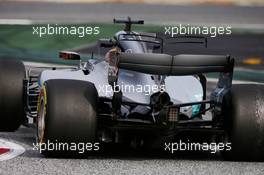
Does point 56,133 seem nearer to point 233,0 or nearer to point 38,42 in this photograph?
point 38,42

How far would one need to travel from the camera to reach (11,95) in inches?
459

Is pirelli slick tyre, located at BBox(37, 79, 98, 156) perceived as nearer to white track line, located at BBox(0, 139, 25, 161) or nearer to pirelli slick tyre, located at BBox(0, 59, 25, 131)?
white track line, located at BBox(0, 139, 25, 161)

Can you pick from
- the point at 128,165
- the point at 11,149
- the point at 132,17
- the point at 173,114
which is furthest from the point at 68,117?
the point at 132,17

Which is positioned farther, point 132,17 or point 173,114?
point 132,17

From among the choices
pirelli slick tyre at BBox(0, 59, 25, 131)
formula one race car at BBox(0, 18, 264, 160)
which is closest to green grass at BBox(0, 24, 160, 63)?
pirelli slick tyre at BBox(0, 59, 25, 131)

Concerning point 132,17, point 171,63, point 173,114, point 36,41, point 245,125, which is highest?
point 171,63

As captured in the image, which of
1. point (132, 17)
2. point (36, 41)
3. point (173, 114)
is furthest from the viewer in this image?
point (132, 17)

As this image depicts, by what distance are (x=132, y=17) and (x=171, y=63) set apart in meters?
19.7

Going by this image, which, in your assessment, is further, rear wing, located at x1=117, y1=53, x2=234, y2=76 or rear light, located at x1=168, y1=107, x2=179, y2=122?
rear light, located at x1=168, y1=107, x2=179, y2=122

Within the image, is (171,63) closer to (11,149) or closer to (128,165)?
(128,165)

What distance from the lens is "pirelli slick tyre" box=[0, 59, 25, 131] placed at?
38.2 feet

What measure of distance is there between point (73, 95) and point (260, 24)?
20.4 metres

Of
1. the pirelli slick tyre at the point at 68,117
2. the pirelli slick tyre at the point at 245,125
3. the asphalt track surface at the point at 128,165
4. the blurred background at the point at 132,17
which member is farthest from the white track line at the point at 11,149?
the blurred background at the point at 132,17

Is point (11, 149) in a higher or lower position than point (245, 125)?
lower
